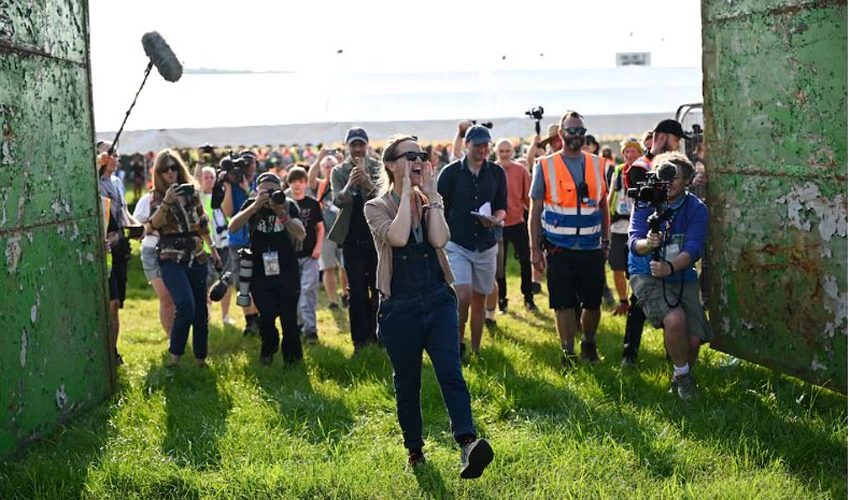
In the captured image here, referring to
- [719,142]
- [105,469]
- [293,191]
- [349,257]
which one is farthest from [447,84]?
[105,469]

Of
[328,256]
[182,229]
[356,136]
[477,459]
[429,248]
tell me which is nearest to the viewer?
[477,459]

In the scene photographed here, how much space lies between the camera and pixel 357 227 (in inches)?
348

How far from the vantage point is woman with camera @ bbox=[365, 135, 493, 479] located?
5414 millimetres

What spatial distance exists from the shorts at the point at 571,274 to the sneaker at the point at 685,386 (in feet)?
4.35

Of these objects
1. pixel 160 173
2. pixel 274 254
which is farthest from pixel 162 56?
pixel 274 254

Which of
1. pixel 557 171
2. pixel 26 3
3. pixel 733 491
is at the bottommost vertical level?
pixel 733 491

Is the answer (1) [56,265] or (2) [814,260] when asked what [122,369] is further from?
(2) [814,260]

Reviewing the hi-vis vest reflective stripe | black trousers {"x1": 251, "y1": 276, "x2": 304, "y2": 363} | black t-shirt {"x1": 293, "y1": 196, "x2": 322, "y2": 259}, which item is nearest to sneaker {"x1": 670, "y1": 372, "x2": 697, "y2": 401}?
the hi-vis vest reflective stripe

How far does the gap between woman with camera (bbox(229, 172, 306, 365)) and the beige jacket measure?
104 inches

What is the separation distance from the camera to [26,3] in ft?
20.3

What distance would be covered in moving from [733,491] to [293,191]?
6.14m

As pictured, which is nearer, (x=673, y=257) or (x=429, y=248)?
(x=429, y=248)

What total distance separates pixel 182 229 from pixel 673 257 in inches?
150

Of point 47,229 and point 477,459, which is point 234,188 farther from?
point 477,459
